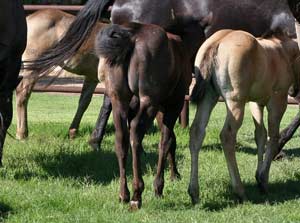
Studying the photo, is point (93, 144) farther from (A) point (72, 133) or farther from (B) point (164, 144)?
(B) point (164, 144)

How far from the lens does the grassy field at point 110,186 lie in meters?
5.21

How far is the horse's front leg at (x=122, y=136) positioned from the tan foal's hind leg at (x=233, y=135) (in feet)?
2.65

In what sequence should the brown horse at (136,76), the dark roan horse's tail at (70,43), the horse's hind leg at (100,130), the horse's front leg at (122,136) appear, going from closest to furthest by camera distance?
the brown horse at (136,76) < the horse's front leg at (122,136) < the dark roan horse's tail at (70,43) < the horse's hind leg at (100,130)

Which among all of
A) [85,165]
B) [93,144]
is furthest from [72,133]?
[85,165]

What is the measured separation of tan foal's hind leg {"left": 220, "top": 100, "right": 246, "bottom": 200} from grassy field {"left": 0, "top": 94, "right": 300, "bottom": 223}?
0.12m

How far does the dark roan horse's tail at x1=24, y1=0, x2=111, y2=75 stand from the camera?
6.27 m

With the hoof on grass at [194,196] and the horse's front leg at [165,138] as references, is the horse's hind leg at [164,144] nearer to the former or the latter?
the horse's front leg at [165,138]

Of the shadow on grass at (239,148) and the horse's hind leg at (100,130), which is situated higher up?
the horse's hind leg at (100,130)

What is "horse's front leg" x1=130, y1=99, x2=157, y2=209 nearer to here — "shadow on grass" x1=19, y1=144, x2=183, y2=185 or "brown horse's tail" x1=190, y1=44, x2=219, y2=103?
Answer: "brown horse's tail" x1=190, y1=44, x2=219, y2=103

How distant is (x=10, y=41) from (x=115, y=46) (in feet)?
3.35

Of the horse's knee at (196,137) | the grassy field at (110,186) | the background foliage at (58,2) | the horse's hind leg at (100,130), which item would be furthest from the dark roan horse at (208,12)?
the background foliage at (58,2)

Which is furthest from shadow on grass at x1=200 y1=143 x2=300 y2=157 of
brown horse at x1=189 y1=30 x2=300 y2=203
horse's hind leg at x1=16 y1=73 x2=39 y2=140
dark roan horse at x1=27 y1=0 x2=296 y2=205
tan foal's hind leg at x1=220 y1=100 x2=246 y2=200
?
tan foal's hind leg at x1=220 y1=100 x2=246 y2=200

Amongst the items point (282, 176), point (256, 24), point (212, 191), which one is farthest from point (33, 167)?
point (256, 24)

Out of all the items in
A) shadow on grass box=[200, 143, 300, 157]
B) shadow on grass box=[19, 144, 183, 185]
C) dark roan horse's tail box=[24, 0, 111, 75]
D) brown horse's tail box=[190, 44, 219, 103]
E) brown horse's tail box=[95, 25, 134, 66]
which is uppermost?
brown horse's tail box=[95, 25, 134, 66]
